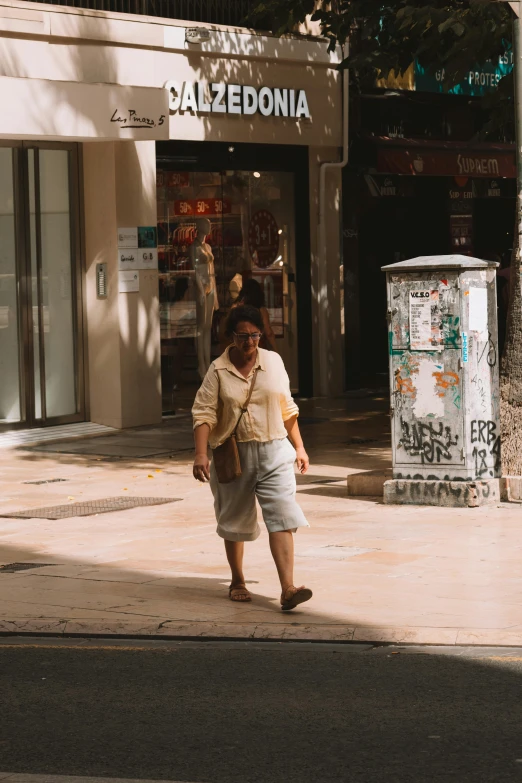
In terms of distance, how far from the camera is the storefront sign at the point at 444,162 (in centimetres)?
2170

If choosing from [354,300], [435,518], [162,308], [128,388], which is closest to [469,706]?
[435,518]

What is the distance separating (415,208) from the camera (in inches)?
963

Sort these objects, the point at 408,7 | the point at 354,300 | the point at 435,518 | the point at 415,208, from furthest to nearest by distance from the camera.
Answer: the point at 415,208
the point at 354,300
the point at 408,7
the point at 435,518

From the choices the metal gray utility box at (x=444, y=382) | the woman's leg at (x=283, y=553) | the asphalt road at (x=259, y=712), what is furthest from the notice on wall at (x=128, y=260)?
the asphalt road at (x=259, y=712)

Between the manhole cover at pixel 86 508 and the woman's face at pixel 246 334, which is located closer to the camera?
the woman's face at pixel 246 334

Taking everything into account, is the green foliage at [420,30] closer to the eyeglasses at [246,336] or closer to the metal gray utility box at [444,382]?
the metal gray utility box at [444,382]

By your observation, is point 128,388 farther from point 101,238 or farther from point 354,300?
point 354,300

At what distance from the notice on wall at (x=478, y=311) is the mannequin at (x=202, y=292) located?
8.02m

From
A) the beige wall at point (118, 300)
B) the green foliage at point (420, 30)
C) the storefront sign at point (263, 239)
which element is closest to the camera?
the green foliage at point (420, 30)

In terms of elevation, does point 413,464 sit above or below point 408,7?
below

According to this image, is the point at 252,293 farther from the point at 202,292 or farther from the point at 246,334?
the point at 246,334

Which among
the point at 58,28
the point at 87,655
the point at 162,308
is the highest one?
the point at 58,28

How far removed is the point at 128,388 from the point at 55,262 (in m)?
1.66

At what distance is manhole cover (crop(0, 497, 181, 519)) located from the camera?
1215 centimetres
